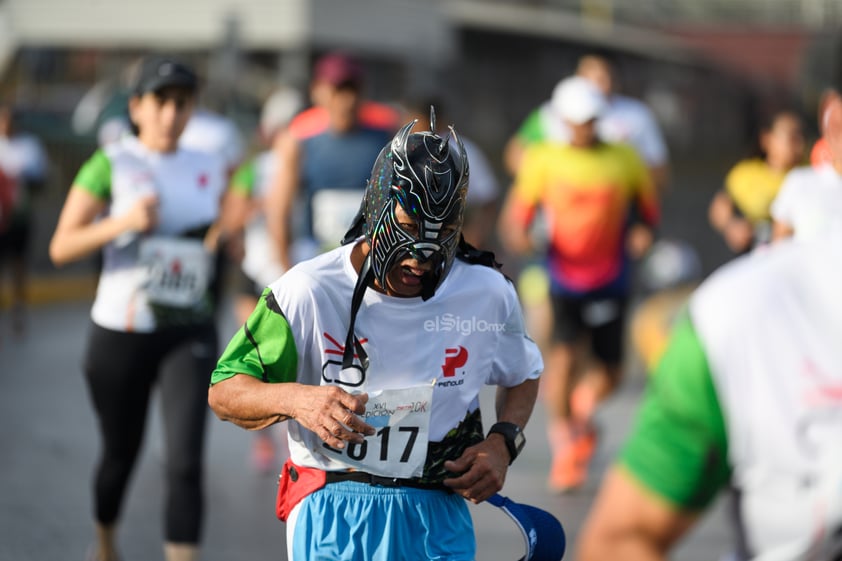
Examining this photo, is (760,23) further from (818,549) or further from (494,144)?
(818,549)

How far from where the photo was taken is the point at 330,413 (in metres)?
3.45

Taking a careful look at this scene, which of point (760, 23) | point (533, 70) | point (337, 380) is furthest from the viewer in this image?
point (760, 23)

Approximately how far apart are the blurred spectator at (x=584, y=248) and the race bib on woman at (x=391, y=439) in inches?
205

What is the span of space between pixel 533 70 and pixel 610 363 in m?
30.7

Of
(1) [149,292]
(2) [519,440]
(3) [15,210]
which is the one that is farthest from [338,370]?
(3) [15,210]

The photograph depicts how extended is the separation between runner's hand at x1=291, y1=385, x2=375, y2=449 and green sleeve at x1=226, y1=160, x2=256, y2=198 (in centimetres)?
595

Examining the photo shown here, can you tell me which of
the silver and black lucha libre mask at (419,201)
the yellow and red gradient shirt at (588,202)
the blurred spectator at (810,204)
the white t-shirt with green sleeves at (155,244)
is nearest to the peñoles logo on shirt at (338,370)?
the silver and black lucha libre mask at (419,201)

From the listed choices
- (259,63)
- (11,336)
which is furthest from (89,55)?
(11,336)

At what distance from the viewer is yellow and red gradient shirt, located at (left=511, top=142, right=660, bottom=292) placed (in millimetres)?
9031

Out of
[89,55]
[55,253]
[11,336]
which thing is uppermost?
[89,55]

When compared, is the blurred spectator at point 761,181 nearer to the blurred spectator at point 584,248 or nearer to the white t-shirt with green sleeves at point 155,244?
the blurred spectator at point 584,248

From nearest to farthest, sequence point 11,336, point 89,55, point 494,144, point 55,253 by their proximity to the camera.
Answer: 1. point 55,253
2. point 11,336
3. point 89,55
4. point 494,144

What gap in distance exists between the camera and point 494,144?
33.2 meters

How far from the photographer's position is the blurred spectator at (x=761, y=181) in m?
9.16
